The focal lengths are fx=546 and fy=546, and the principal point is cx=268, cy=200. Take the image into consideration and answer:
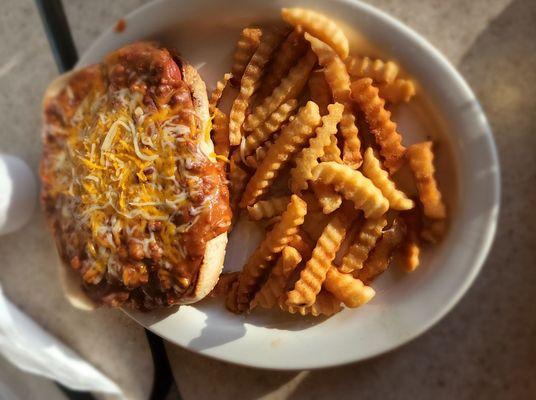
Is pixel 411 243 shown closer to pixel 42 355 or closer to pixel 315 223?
pixel 315 223

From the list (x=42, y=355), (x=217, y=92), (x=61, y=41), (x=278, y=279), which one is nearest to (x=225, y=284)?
(x=278, y=279)

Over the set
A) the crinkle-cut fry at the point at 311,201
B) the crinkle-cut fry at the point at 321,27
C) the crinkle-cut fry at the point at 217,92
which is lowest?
the crinkle-cut fry at the point at 311,201

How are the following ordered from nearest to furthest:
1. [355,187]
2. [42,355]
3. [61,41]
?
[355,187]
[42,355]
[61,41]

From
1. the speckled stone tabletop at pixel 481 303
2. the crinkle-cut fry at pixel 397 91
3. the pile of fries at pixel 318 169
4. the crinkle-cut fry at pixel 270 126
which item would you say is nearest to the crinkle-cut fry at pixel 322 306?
the pile of fries at pixel 318 169

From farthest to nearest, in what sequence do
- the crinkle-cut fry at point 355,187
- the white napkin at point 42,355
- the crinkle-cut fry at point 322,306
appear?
the white napkin at point 42,355, the crinkle-cut fry at point 322,306, the crinkle-cut fry at point 355,187

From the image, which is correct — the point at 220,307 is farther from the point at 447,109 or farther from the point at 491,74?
the point at 491,74

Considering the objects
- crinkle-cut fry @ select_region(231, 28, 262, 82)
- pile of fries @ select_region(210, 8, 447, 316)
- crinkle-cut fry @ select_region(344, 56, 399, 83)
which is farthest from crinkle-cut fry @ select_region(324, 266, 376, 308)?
crinkle-cut fry @ select_region(231, 28, 262, 82)

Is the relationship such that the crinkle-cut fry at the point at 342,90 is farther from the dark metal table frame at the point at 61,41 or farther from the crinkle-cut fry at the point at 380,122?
the dark metal table frame at the point at 61,41
